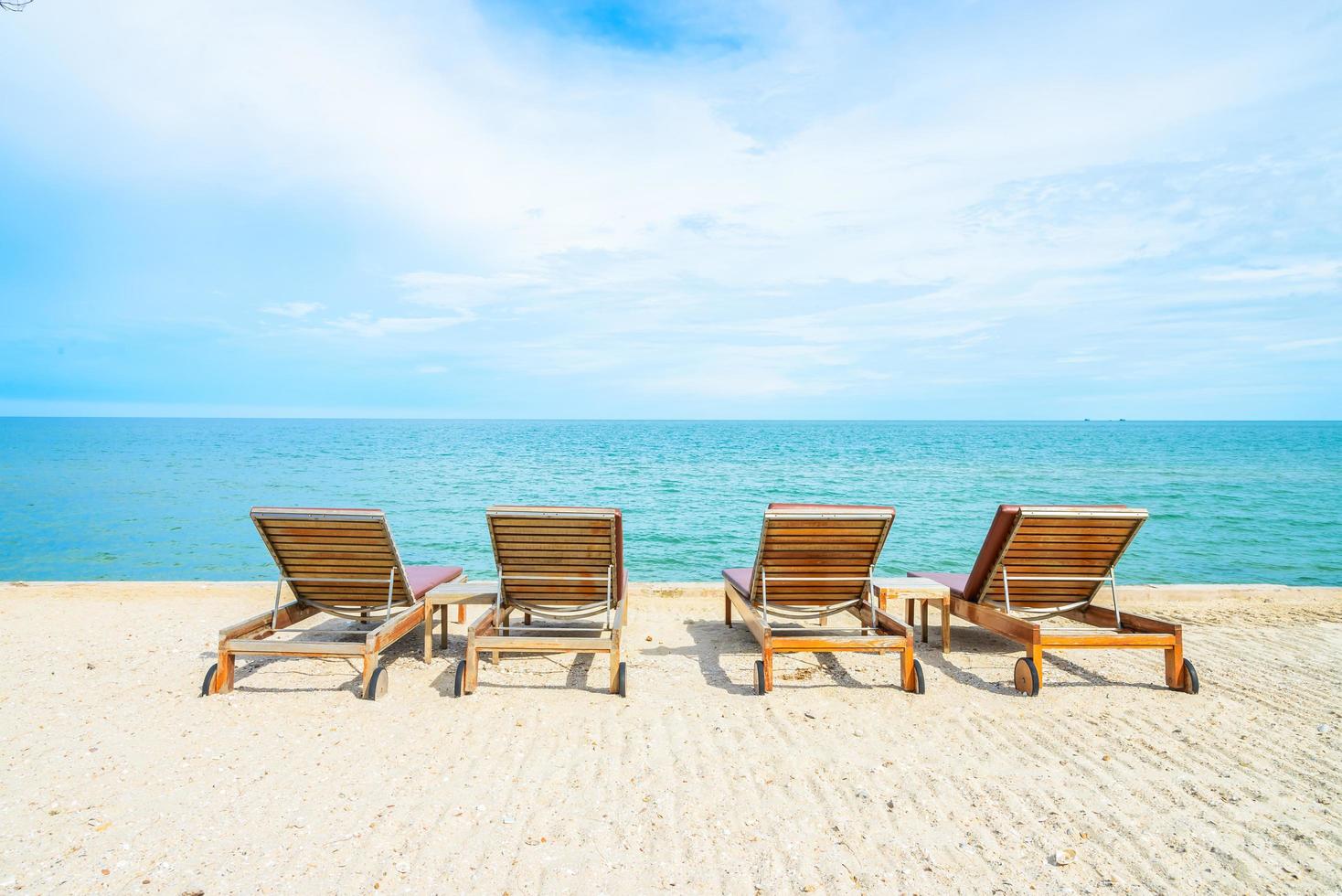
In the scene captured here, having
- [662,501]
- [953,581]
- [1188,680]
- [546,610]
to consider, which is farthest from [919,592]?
[662,501]

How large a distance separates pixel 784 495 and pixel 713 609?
58.7 feet

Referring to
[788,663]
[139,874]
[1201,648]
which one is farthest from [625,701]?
[1201,648]

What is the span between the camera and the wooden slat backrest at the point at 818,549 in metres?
5.46

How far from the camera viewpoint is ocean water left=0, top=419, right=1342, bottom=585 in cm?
1486

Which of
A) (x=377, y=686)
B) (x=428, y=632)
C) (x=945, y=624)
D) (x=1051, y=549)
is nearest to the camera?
(x=377, y=686)

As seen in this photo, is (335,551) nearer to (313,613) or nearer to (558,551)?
(313,613)

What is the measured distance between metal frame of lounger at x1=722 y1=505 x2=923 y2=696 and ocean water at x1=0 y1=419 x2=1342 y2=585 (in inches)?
295

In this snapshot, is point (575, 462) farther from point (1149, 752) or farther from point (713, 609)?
point (1149, 752)

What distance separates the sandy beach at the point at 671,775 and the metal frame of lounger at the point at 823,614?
0.23 meters

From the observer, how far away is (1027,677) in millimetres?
5301

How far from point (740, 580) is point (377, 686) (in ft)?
10.0

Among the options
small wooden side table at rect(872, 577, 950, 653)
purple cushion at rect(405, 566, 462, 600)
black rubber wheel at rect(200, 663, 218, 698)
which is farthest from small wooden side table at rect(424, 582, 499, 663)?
small wooden side table at rect(872, 577, 950, 653)

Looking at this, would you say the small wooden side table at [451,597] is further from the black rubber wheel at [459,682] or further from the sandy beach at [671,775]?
the black rubber wheel at [459,682]

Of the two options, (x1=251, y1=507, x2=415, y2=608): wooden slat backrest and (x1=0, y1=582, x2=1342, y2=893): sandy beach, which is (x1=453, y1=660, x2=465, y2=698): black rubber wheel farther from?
(x1=251, y1=507, x2=415, y2=608): wooden slat backrest
